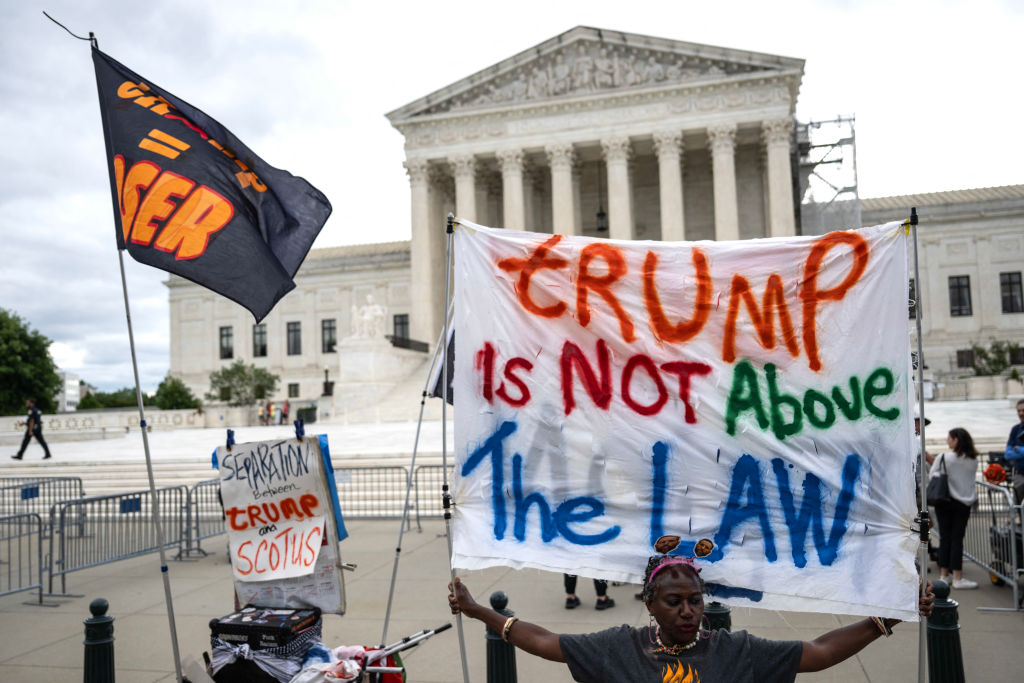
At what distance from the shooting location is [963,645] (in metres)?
5.84

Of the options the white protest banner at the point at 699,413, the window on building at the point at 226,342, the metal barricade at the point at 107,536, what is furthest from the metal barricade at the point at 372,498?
the window on building at the point at 226,342

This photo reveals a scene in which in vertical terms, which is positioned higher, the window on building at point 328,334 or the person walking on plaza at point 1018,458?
the window on building at point 328,334

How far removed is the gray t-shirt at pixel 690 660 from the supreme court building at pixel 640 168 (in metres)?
32.8

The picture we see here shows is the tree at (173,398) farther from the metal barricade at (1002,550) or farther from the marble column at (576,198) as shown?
the metal barricade at (1002,550)

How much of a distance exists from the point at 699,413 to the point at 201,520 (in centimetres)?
1088

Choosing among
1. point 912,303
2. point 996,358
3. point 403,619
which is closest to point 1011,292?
point 996,358

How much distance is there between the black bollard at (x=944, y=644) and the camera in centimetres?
421

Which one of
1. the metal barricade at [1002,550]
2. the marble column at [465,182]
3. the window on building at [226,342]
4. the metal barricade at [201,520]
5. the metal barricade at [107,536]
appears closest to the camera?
the metal barricade at [1002,550]

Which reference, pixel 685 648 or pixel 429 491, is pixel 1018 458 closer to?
pixel 685 648

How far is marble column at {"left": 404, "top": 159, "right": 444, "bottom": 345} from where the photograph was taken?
4409cm

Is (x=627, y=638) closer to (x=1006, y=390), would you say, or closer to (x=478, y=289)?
(x=478, y=289)

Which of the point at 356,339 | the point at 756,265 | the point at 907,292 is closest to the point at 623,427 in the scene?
the point at 756,265

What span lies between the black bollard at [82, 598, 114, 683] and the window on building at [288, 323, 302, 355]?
5751 cm

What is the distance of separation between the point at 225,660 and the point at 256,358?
194 feet
